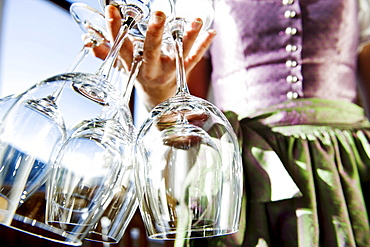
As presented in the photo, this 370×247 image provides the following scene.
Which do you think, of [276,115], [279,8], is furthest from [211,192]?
[279,8]

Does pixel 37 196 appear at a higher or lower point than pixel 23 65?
lower

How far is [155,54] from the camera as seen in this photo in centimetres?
32

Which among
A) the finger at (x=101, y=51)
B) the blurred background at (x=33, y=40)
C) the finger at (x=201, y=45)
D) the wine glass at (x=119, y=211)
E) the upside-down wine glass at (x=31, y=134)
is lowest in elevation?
the wine glass at (x=119, y=211)

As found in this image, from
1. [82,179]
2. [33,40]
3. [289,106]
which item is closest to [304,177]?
[289,106]

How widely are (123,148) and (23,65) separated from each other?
1557 millimetres

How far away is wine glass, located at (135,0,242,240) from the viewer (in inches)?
7.3

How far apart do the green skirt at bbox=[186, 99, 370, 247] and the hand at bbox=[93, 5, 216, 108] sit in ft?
0.36

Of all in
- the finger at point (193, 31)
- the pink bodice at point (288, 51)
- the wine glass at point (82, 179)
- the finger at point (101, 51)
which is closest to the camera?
the wine glass at point (82, 179)

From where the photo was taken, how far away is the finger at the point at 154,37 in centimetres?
25

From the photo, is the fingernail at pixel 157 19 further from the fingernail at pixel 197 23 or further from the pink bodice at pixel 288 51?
the pink bodice at pixel 288 51

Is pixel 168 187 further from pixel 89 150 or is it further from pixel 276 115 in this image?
pixel 276 115

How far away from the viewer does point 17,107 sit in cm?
19

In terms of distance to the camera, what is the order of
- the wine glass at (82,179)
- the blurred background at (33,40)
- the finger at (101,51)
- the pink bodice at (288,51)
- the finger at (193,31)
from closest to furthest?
the wine glass at (82,179) → the finger at (193,31) → the finger at (101,51) → the pink bodice at (288,51) → the blurred background at (33,40)

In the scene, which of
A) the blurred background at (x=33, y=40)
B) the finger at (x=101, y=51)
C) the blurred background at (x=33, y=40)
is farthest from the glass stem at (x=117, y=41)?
the blurred background at (x=33, y=40)
